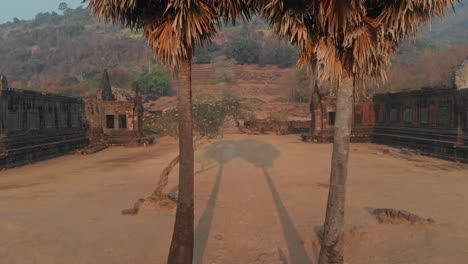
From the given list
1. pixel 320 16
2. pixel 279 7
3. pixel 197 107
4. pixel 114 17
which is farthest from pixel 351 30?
pixel 197 107

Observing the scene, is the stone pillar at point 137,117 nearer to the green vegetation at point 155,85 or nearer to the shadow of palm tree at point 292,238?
the shadow of palm tree at point 292,238

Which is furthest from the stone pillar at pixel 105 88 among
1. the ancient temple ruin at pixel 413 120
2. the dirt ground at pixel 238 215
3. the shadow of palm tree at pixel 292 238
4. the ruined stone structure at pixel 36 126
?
the shadow of palm tree at pixel 292 238

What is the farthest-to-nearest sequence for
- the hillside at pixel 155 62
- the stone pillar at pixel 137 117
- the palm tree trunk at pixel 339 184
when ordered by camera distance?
the hillside at pixel 155 62
the stone pillar at pixel 137 117
the palm tree trunk at pixel 339 184

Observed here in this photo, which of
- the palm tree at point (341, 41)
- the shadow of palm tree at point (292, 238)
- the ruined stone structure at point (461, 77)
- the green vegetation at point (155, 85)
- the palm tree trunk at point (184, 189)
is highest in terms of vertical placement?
the green vegetation at point (155, 85)

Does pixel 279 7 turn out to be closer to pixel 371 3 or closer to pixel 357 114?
pixel 371 3

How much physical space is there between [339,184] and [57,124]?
25.5 metres

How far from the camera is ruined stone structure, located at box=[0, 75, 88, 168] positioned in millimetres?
20266

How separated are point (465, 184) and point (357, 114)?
2058cm

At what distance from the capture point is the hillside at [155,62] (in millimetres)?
63531

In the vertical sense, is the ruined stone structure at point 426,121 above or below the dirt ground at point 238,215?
above

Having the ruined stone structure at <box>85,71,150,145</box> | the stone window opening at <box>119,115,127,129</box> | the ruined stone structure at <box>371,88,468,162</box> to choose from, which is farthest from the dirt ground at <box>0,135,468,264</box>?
the stone window opening at <box>119,115,127,129</box>

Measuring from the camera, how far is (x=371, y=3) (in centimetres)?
511

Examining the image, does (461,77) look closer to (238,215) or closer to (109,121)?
(238,215)

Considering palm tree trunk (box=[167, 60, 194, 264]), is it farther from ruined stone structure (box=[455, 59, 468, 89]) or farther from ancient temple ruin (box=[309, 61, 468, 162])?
ruined stone structure (box=[455, 59, 468, 89])
